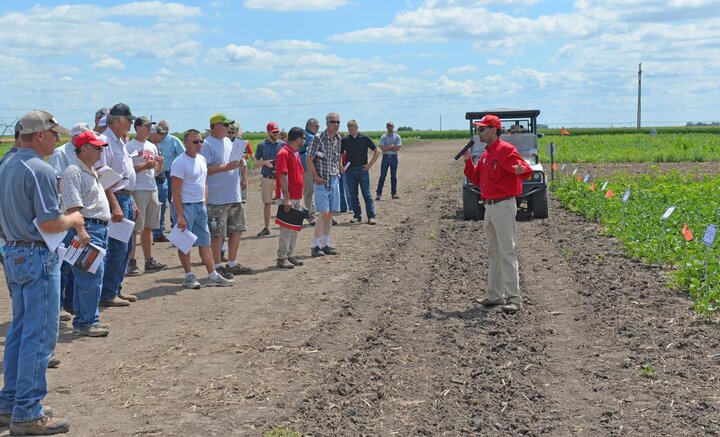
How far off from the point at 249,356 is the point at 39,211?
8.33 ft

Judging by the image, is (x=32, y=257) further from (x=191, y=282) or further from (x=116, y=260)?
(x=191, y=282)

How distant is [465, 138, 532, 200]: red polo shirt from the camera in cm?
895

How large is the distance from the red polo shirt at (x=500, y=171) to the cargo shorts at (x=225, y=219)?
3.32 meters

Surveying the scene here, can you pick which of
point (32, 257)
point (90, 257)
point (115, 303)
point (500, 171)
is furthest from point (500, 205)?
point (32, 257)

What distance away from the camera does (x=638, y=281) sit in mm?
10383

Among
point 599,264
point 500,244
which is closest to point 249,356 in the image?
point 500,244

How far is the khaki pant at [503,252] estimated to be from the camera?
9.10 meters

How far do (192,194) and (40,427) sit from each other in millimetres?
4823

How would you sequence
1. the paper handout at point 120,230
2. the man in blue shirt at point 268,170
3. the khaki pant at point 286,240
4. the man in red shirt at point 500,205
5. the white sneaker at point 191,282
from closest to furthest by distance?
the paper handout at point 120,230, the man in red shirt at point 500,205, the white sneaker at point 191,282, the khaki pant at point 286,240, the man in blue shirt at point 268,170

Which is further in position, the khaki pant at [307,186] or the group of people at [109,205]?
the khaki pant at [307,186]

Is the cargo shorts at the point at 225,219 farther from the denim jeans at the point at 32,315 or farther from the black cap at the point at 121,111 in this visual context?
the denim jeans at the point at 32,315

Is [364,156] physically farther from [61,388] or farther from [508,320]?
[61,388]

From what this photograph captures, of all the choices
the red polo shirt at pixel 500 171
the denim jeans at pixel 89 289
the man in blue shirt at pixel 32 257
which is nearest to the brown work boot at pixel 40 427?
the man in blue shirt at pixel 32 257

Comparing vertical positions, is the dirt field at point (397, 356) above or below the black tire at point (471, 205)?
below
